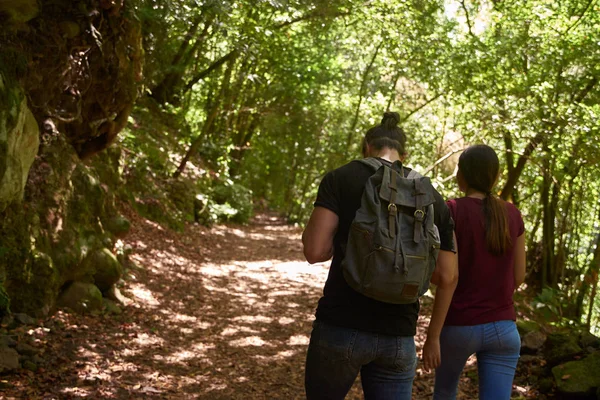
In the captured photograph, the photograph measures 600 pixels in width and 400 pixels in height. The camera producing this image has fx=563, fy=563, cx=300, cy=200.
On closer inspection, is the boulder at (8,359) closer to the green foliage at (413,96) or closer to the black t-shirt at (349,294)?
the black t-shirt at (349,294)

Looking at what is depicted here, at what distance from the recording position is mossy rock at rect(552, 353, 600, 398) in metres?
4.88

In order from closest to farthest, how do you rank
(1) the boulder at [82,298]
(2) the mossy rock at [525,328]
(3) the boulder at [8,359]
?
(3) the boulder at [8,359], (1) the boulder at [82,298], (2) the mossy rock at [525,328]

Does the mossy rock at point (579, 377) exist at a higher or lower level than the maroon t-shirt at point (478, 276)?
lower

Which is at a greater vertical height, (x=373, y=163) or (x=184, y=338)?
(x=373, y=163)

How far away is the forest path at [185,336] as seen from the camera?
5.29 metres

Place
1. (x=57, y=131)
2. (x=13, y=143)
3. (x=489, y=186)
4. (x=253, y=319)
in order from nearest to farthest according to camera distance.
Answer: (x=489, y=186) → (x=13, y=143) → (x=57, y=131) → (x=253, y=319)

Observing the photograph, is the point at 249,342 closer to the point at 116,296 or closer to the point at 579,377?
the point at 116,296

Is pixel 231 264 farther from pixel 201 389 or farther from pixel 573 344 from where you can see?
pixel 573 344

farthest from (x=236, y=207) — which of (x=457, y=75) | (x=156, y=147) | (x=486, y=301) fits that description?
(x=486, y=301)

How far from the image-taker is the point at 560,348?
5.80 m

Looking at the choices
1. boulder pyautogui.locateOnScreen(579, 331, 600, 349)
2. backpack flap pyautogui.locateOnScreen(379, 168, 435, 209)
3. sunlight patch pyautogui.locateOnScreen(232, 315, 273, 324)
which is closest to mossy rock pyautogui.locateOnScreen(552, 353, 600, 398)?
boulder pyautogui.locateOnScreen(579, 331, 600, 349)

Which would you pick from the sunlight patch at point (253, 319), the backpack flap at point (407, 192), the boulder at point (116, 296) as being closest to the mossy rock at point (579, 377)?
the backpack flap at point (407, 192)

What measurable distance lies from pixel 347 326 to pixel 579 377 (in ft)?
11.8

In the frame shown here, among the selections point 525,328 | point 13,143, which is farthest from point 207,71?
point 525,328
